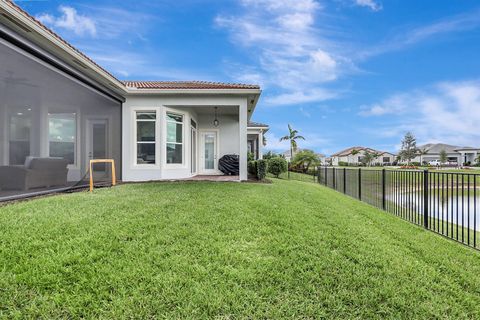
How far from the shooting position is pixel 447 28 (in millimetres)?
16391

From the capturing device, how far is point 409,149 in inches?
2827

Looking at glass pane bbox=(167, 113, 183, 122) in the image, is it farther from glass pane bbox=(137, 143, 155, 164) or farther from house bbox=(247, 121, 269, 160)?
house bbox=(247, 121, 269, 160)

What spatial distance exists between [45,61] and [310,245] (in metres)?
8.01

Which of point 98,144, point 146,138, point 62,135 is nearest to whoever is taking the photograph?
point 62,135

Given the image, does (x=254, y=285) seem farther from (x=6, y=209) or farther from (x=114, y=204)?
(x=6, y=209)

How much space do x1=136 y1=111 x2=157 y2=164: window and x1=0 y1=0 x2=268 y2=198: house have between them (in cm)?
4

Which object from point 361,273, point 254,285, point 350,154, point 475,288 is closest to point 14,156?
point 254,285

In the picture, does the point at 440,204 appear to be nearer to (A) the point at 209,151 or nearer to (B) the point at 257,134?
(A) the point at 209,151

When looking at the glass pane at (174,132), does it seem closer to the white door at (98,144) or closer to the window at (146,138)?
the window at (146,138)

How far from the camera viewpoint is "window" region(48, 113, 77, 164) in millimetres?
8266

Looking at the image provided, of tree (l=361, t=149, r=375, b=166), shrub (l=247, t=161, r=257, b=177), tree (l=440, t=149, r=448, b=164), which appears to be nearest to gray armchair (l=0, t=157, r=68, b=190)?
shrub (l=247, t=161, r=257, b=177)

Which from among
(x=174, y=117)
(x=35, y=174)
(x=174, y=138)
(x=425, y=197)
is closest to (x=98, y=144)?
(x=174, y=138)

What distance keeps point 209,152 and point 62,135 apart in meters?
7.60

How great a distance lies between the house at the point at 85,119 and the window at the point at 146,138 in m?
0.04
